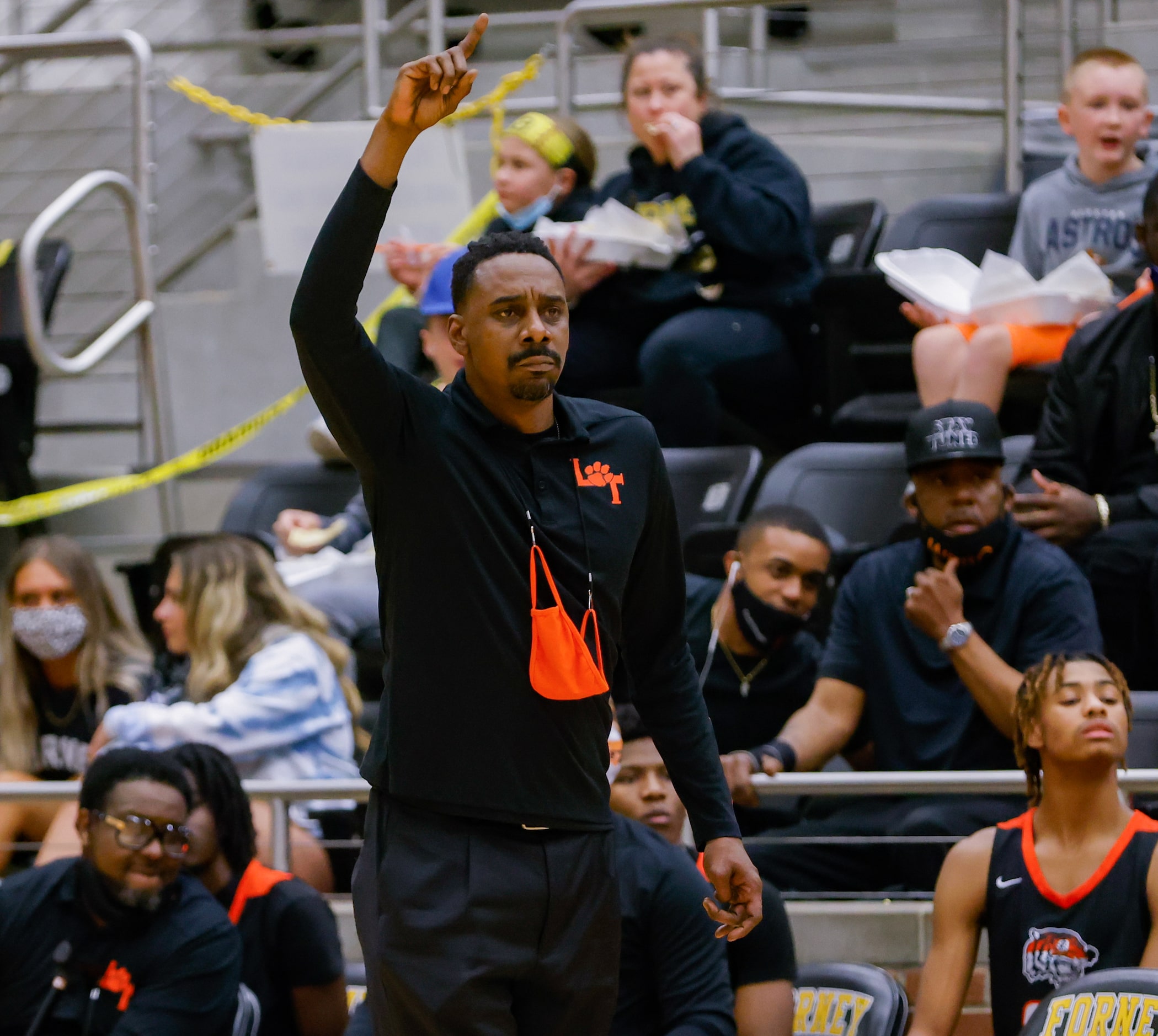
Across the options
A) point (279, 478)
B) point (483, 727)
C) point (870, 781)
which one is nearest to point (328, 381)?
point (483, 727)

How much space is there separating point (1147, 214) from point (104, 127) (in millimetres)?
5382

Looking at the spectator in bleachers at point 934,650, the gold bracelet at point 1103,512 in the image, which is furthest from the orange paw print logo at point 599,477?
the gold bracelet at point 1103,512

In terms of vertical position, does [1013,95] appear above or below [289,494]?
above

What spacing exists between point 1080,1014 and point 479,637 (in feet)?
4.81

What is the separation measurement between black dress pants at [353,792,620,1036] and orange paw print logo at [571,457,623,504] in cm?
45

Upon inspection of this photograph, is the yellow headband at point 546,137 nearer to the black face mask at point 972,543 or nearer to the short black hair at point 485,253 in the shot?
the black face mask at point 972,543

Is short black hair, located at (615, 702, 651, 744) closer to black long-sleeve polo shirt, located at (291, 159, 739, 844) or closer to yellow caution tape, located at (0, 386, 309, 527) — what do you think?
black long-sleeve polo shirt, located at (291, 159, 739, 844)

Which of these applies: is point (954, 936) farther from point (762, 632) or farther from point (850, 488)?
point (850, 488)

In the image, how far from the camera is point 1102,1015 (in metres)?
3.26

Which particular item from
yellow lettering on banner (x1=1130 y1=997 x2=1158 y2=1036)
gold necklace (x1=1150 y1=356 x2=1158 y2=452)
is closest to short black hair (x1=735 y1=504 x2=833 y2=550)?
gold necklace (x1=1150 y1=356 x2=1158 y2=452)

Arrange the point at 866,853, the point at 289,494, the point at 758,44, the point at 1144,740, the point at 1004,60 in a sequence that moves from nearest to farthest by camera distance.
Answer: the point at 1144,740 → the point at 866,853 → the point at 289,494 → the point at 1004,60 → the point at 758,44

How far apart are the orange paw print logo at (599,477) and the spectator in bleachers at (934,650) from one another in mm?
1742

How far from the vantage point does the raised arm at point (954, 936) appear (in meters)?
3.70

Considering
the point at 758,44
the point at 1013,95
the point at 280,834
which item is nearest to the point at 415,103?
the point at 280,834
